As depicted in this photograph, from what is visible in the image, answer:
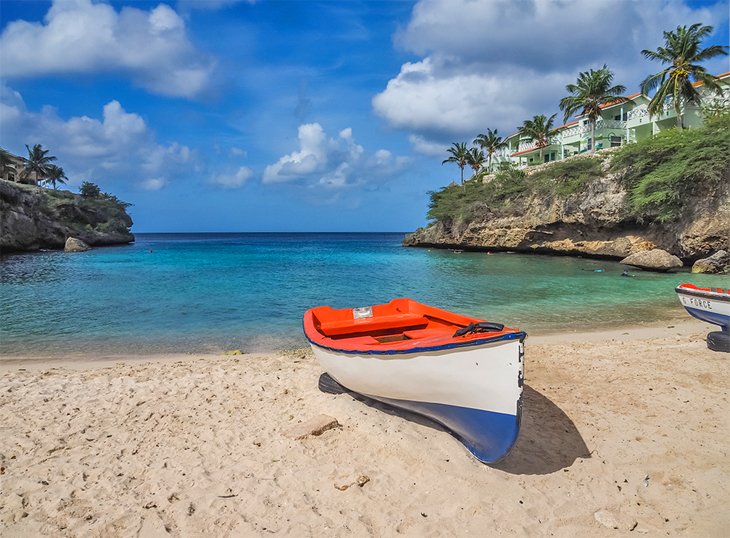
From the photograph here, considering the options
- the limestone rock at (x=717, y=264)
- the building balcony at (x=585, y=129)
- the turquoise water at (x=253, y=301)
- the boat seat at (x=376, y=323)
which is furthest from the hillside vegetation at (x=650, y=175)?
the boat seat at (x=376, y=323)

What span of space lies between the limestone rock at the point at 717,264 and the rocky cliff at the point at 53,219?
6113cm

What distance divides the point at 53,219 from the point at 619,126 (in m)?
69.9

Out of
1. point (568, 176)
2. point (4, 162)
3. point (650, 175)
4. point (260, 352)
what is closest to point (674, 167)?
point (650, 175)

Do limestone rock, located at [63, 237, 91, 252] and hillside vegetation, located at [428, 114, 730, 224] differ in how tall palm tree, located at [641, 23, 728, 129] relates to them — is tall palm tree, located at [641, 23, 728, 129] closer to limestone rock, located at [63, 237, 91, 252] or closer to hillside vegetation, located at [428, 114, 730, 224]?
hillside vegetation, located at [428, 114, 730, 224]

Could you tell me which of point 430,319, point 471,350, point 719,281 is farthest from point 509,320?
point 719,281

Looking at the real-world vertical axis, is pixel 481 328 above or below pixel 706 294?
above

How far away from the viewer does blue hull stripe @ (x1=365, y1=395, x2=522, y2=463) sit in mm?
4387

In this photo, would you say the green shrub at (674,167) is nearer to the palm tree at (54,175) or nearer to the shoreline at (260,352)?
the shoreline at (260,352)

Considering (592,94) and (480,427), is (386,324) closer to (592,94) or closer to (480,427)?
(480,427)

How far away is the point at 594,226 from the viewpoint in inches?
1444

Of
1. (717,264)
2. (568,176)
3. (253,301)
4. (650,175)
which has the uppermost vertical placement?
(568,176)

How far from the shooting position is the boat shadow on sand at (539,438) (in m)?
4.71

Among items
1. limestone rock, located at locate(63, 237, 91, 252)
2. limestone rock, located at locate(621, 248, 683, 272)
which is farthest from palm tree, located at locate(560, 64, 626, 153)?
limestone rock, located at locate(63, 237, 91, 252)

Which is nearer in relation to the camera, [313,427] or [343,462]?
[343,462]
